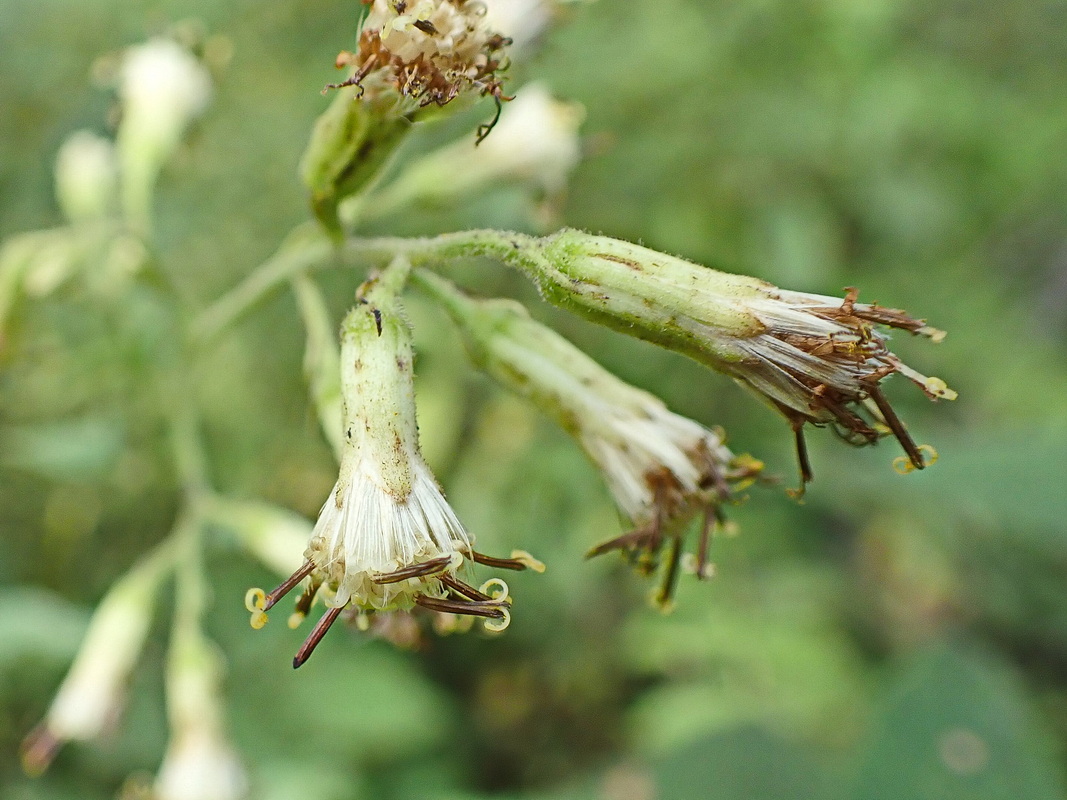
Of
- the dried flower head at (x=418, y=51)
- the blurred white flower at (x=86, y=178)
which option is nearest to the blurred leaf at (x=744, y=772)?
the dried flower head at (x=418, y=51)

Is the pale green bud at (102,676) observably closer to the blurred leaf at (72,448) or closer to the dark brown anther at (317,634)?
the blurred leaf at (72,448)

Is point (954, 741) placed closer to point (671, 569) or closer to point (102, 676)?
point (671, 569)

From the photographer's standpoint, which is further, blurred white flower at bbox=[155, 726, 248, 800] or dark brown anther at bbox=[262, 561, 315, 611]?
blurred white flower at bbox=[155, 726, 248, 800]

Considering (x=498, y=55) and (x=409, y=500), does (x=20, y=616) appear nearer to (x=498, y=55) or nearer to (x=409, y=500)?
(x=409, y=500)

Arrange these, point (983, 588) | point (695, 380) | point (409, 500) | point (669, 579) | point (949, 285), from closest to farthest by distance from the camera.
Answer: point (409, 500), point (669, 579), point (695, 380), point (983, 588), point (949, 285)

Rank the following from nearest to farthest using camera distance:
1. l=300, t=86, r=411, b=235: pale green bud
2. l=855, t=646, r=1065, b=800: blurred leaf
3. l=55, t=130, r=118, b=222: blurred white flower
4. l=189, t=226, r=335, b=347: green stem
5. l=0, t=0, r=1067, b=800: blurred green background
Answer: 1. l=300, t=86, r=411, b=235: pale green bud
2. l=189, t=226, r=335, b=347: green stem
3. l=855, t=646, r=1065, b=800: blurred leaf
4. l=55, t=130, r=118, b=222: blurred white flower
5. l=0, t=0, r=1067, b=800: blurred green background

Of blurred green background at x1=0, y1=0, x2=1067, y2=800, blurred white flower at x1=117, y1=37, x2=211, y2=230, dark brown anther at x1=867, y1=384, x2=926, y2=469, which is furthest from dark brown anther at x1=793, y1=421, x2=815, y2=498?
blurred white flower at x1=117, y1=37, x2=211, y2=230

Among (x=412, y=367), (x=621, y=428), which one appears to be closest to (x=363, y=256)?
(x=412, y=367)

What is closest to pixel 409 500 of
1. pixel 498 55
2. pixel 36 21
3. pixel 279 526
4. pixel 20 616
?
pixel 498 55

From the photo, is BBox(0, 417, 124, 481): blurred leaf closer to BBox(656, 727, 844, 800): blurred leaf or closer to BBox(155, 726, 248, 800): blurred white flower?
BBox(155, 726, 248, 800): blurred white flower
